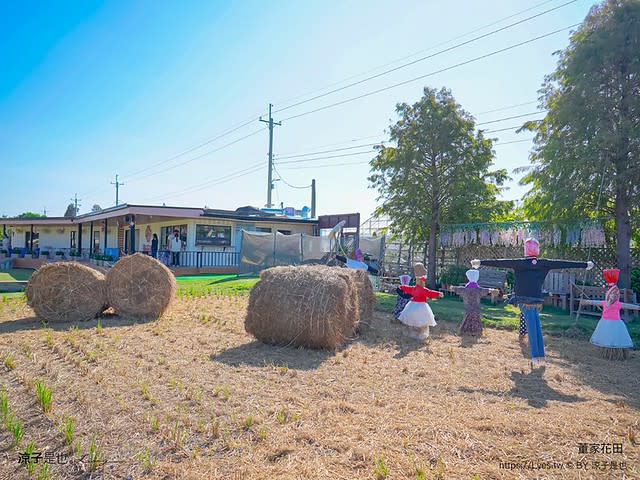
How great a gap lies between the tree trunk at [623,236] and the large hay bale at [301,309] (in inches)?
321

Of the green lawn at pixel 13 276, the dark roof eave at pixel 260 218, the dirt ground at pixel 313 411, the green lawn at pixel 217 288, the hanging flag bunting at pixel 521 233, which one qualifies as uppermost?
the dark roof eave at pixel 260 218

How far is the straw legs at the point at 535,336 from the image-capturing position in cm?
621

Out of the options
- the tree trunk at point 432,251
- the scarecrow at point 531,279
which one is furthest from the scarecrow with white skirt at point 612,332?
the tree trunk at point 432,251

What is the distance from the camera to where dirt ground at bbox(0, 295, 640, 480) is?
3.21 m

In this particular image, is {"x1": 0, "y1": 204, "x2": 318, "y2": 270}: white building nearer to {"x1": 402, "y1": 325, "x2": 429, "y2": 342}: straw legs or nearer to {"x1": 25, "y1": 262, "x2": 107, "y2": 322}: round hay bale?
{"x1": 25, "y1": 262, "x2": 107, "y2": 322}: round hay bale

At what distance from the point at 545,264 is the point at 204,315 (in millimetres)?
6445

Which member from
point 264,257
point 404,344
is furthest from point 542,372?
point 264,257

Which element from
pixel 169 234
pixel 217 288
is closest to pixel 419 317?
pixel 217 288

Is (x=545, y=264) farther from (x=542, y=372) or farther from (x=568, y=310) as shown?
(x=568, y=310)

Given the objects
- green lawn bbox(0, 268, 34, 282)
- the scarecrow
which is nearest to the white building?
green lawn bbox(0, 268, 34, 282)

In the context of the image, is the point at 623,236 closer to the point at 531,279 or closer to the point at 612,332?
the point at 612,332

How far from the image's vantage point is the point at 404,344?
24.8 feet

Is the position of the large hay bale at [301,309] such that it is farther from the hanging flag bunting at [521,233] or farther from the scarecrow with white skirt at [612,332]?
the hanging flag bunting at [521,233]

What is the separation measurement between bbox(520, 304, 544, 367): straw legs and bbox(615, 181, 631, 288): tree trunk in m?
6.49
